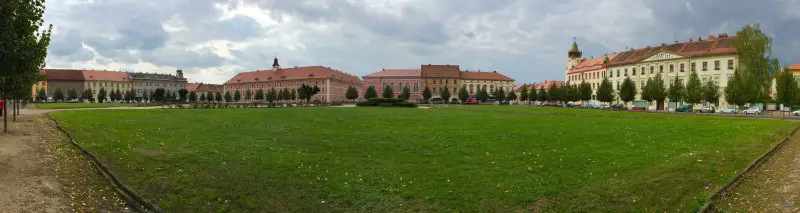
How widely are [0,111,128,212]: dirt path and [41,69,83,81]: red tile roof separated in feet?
587

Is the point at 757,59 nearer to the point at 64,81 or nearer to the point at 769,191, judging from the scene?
the point at 769,191

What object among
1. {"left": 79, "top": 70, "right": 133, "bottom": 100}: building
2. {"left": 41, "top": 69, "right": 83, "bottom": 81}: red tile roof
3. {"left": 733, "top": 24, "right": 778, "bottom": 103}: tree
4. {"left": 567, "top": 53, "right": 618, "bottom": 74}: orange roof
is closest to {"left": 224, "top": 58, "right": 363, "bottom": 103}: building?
{"left": 79, "top": 70, "right": 133, "bottom": 100}: building

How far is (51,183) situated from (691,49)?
103667 millimetres

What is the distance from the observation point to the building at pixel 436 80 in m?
155

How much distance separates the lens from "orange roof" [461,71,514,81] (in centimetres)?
16456

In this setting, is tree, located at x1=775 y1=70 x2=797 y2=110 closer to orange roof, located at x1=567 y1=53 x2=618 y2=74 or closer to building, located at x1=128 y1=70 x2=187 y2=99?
orange roof, located at x1=567 y1=53 x2=618 y2=74

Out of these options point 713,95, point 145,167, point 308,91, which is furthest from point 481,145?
point 308,91

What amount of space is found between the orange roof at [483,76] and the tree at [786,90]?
98.9m

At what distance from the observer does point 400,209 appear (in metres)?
11.2

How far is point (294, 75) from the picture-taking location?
153250 millimetres

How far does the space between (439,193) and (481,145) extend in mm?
7411

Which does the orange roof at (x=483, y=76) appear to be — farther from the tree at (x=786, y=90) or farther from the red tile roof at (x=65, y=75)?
the red tile roof at (x=65, y=75)

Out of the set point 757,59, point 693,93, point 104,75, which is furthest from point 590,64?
point 104,75

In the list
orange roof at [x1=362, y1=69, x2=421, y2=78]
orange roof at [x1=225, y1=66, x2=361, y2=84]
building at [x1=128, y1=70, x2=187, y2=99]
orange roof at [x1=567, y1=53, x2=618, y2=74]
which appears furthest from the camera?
building at [x1=128, y1=70, x2=187, y2=99]
